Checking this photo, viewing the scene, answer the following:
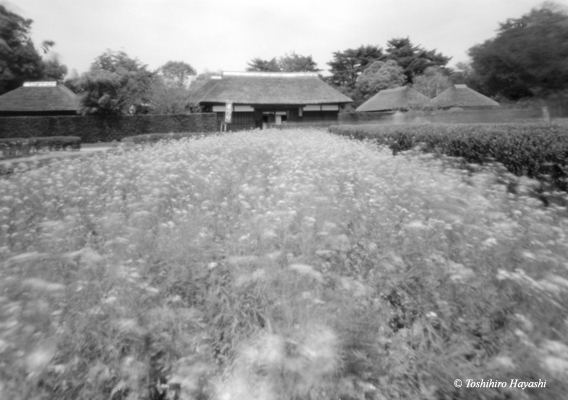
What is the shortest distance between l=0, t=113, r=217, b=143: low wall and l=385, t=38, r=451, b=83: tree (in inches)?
1122

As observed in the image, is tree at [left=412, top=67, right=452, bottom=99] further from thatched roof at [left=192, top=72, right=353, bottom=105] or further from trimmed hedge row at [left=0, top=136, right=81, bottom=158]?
trimmed hedge row at [left=0, top=136, right=81, bottom=158]

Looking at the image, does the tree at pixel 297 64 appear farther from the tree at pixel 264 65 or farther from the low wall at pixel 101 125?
the low wall at pixel 101 125

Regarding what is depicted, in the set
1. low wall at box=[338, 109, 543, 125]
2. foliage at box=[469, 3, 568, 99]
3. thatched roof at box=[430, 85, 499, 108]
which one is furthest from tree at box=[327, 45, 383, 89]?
foliage at box=[469, 3, 568, 99]

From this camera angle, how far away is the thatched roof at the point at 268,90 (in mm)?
27469

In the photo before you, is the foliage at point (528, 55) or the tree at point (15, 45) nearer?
the foliage at point (528, 55)

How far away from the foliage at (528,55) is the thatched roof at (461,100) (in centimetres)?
1755

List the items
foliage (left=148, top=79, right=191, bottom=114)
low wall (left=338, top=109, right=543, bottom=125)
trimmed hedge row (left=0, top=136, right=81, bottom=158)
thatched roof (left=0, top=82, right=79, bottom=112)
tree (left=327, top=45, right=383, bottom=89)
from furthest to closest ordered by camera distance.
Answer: tree (left=327, top=45, right=383, bottom=89), thatched roof (left=0, top=82, right=79, bottom=112), foliage (left=148, top=79, right=191, bottom=114), low wall (left=338, top=109, right=543, bottom=125), trimmed hedge row (left=0, top=136, right=81, bottom=158)

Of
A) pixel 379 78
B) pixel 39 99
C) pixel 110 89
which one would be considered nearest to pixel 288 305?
pixel 110 89

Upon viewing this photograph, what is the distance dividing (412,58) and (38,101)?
125 feet

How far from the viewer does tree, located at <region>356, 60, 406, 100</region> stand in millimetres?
40312

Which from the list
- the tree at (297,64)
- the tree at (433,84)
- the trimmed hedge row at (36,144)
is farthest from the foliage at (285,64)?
the trimmed hedge row at (36,144)

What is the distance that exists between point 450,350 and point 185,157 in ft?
21.6

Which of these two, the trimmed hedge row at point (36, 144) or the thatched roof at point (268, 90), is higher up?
the thatched roof at point (268, 90)

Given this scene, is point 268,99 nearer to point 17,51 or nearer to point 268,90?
point 268,90
